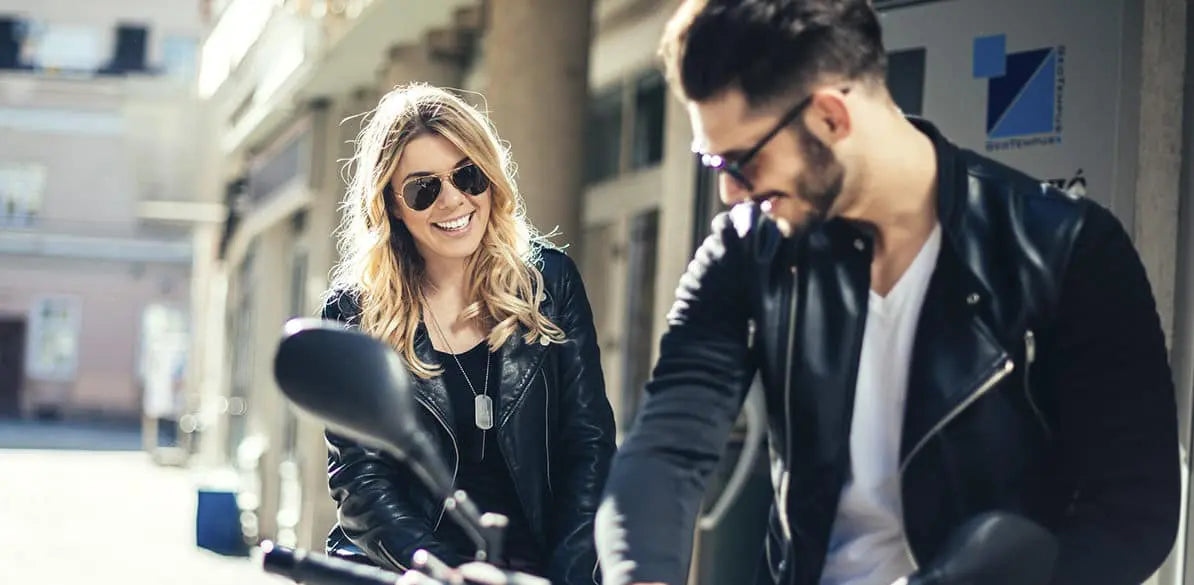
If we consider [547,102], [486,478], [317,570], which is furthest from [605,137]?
[317,570]

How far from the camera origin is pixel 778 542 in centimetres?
227

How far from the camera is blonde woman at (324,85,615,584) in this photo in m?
3.05

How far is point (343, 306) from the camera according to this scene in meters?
3.20

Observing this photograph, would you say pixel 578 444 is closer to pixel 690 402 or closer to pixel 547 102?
pixel 690 402

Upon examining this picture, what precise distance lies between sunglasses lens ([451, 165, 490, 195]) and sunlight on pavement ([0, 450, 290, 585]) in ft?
16.1

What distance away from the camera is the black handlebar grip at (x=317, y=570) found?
197 centimetres

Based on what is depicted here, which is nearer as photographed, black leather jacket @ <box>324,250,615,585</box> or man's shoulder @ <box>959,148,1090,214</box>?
man's shoulder @ <box>959,148,1090,214</box>

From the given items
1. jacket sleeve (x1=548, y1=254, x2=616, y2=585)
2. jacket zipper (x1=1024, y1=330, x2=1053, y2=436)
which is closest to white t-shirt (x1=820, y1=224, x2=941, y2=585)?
jacket zipper (x1=1024, y1=330, x2=1053, y2=436)

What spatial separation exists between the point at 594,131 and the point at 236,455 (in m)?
12.9

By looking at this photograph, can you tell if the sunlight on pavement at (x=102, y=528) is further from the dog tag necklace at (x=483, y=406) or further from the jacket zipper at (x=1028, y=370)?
the jacket zipper at (x=1028, y=370)

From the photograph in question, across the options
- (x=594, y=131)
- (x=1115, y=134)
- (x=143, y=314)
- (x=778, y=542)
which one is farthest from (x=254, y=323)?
(x=143, y=314)

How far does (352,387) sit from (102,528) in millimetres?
16515

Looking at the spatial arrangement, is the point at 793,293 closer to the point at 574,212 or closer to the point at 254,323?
the point at 574,212

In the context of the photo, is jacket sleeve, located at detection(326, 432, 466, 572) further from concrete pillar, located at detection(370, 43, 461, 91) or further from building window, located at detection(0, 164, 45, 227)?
building window, located at detection(0, 164, 45, 227)
